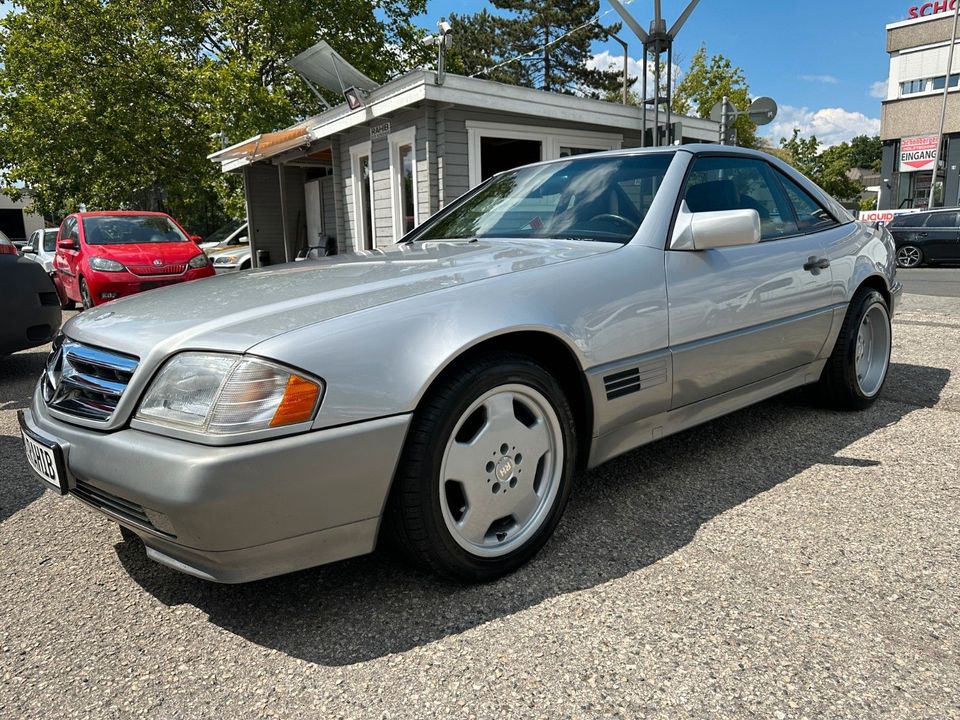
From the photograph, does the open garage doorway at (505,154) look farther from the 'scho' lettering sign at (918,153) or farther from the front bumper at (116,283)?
the 'scho' lettering sign at (918,153)

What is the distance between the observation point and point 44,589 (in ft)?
7.63

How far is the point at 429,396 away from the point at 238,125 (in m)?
17.9

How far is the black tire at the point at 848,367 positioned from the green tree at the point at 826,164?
4382 cm

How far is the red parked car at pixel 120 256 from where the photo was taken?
30.7 ft

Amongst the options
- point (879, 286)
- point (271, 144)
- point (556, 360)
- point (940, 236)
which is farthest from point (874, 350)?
point (940, 236)

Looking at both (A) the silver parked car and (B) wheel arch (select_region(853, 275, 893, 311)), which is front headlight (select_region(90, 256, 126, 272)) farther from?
(B) wheel arch (select_region(853, 275, 893, 311))

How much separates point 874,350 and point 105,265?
895cm

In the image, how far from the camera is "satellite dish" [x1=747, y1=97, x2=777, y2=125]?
31.3 ft

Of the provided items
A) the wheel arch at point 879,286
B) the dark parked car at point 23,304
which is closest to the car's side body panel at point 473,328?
the wheel arch at point 879,286

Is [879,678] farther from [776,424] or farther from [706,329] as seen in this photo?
[776,424]

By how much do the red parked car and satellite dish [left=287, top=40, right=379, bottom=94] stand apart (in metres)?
3.33

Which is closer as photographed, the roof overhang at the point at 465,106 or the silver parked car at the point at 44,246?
the roof overhang at the point at 465,106

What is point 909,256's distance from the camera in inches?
656

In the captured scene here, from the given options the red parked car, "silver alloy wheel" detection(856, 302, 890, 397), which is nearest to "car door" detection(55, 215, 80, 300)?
the red parked car
